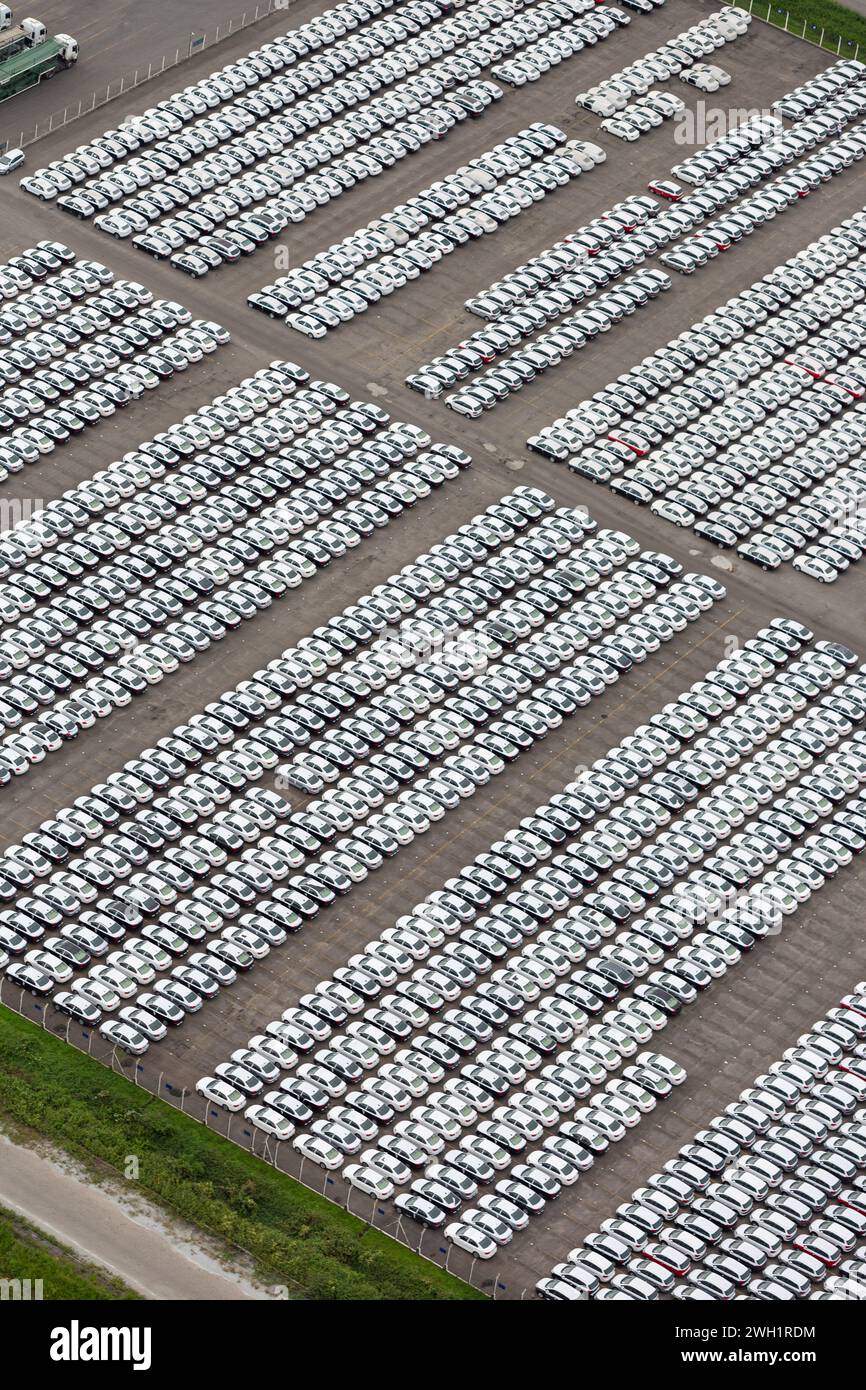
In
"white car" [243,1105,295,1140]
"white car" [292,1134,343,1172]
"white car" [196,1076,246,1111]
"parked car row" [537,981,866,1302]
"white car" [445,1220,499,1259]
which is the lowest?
"parked car row" [537,981,866,1302]

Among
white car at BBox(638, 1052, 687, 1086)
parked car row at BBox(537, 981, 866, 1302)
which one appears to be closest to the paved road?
parked car row at BBox(537, 981, 866, 1302)

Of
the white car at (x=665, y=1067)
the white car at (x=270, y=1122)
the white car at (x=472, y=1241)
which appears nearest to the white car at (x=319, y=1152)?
the white car at (x=270, y=1122)

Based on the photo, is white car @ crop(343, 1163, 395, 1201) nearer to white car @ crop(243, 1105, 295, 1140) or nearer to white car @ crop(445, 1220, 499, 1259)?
white car @ crop(445, 1220, 499, 1259)

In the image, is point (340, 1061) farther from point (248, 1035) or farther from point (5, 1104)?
point (5, 1104)

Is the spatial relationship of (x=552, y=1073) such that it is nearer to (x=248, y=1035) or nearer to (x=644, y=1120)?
(x=644, y=1120)

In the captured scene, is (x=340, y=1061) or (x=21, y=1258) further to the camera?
(x=340, y=1061)

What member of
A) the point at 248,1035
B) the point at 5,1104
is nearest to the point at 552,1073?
the point at 248,1035

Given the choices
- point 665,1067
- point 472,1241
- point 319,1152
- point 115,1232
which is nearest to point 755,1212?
point 665,1067

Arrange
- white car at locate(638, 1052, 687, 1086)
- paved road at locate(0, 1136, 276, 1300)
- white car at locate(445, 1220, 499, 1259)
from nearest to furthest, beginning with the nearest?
paved road at locate(0, 1136, 276, 1300) < white car at locate(445, 1220, 499, 1259) < white car at locate(638, 1052, 687, 1086)
